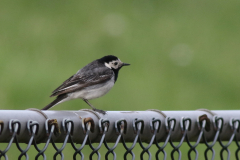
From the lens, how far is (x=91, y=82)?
6.21m

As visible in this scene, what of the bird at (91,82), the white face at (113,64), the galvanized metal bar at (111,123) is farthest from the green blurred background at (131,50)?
the galvanized metal bar at (111,123)

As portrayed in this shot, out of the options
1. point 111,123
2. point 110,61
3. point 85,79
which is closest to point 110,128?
point 111,123

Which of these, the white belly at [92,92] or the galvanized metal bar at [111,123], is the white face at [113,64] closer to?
the white belly at [92,92]

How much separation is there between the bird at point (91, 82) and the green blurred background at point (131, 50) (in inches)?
70.0

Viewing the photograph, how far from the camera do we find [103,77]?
6398 millimetres

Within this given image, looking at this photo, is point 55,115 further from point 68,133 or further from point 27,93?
point 27,93

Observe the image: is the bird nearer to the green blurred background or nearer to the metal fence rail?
the green blurred background

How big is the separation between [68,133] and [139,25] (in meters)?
8.80

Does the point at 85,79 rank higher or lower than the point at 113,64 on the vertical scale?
lower

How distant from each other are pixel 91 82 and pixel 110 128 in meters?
2.59

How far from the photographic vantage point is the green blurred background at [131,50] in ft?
31.1

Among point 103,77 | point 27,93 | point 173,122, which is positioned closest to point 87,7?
point 27,93

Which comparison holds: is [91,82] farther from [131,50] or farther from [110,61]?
[131,50]

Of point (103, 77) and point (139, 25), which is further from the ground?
point (139, 25)
